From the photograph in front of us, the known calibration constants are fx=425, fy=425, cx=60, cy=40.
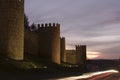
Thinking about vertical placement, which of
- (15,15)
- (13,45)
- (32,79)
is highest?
(15,15)

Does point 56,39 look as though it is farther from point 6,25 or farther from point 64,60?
point 6,25

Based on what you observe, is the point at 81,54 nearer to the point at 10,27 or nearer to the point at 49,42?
the point at 49,42

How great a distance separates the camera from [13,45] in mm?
35000

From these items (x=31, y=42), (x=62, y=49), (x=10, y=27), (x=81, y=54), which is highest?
(x=10, y=27)

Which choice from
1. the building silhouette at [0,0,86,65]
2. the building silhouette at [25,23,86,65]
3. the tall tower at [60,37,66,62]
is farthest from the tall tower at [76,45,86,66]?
the building silhouette at [25,23,86,65]

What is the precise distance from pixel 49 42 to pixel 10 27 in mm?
14929

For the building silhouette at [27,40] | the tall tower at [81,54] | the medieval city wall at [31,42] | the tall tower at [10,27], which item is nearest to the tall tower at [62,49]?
the building silhouette at [27,40]

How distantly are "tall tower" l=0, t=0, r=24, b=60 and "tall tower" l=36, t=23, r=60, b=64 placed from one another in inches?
549

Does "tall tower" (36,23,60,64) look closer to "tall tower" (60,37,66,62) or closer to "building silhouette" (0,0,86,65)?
"building silhouette" (0,0,86,65)

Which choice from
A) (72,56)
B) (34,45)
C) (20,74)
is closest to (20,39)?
(20,74)

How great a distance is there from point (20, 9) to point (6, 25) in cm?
180

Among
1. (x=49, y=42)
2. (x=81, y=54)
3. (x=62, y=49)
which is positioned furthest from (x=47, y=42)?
(x=81, y=54)

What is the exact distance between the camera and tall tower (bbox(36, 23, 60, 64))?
4925 cm

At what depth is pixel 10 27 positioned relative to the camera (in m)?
35.1
